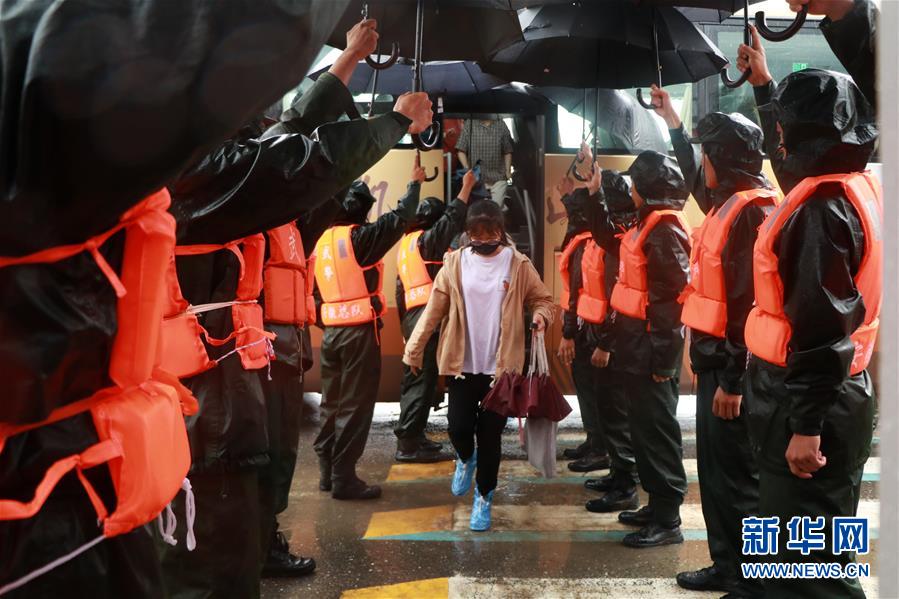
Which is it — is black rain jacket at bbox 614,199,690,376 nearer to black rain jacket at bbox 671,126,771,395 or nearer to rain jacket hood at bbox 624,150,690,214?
rain jacket hood at bbox 624,150,690,214

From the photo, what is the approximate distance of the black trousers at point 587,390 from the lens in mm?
6613

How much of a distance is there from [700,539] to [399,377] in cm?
402

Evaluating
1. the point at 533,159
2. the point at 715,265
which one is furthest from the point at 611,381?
the point at 533,159

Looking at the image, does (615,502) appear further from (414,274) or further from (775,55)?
(775,55)

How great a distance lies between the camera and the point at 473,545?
469cm

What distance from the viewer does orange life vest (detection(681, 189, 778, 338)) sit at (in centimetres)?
375

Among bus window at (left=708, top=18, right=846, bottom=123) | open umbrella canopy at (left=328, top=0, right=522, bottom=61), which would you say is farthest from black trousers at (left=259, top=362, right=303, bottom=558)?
bus window at (left=708, top=18, right=846, bottom=123)

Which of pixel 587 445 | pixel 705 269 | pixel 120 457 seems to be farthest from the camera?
pixel 587 445

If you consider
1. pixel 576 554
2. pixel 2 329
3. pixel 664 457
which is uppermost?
pixel 2 329

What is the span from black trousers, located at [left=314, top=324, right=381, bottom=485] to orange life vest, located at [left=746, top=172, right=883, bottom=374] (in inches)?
130

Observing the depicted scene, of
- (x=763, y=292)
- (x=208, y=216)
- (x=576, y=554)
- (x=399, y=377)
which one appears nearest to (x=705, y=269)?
(x=763, y=292)

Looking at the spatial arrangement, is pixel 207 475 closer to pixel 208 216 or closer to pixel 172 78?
pixel 208 216

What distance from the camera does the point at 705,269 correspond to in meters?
3.83

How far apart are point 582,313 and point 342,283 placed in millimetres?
1987
